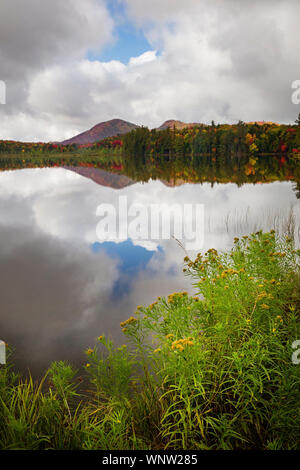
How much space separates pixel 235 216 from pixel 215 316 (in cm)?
1149

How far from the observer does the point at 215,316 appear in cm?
396

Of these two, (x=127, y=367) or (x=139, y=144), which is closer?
(x=127, y=367)

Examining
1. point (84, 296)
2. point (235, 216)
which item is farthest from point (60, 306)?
point (235, 216)

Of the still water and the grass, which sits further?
the still water

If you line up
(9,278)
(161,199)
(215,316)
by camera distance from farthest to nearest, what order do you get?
(161,199) → (9,278) → (215,316)

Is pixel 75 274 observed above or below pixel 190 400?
above

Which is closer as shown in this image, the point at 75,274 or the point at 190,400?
the point at 190,400

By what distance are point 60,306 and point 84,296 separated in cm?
65

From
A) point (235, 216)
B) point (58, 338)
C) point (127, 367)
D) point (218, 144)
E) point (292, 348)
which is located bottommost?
point (58, 338)

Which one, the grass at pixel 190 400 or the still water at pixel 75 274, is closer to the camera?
the grass at pixel 190 400

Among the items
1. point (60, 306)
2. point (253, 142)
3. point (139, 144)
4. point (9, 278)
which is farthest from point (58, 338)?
point (139, 144)

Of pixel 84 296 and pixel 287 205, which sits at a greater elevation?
pixel 287 205
